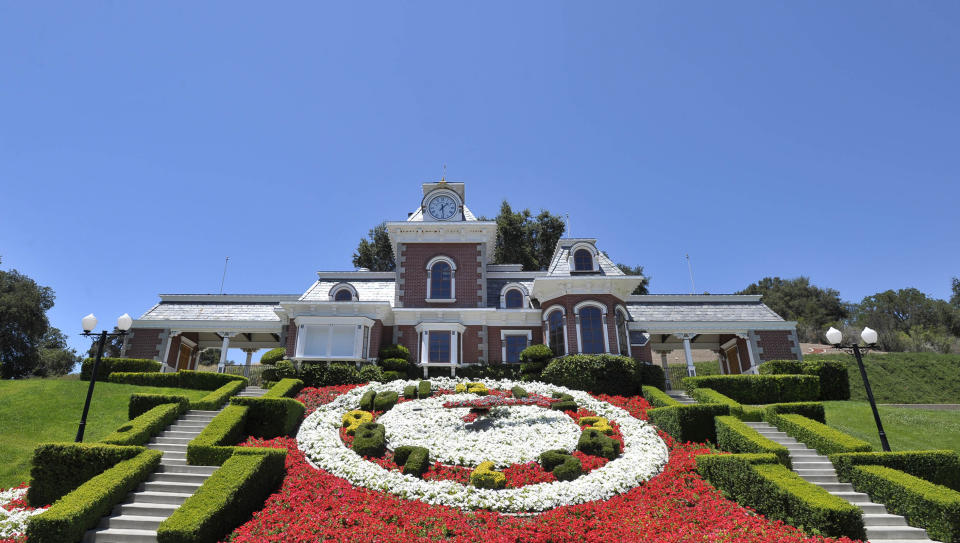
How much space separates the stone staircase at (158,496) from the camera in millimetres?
10195

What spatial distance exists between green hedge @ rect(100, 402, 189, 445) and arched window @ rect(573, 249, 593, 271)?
18.3 meters

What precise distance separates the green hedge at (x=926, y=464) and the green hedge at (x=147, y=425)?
19.2 meters

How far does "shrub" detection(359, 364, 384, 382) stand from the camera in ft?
73.3

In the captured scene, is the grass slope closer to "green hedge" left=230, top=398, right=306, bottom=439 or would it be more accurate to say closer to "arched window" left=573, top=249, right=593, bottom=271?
"arched window" left=573, top=249, right=593, bottom=271

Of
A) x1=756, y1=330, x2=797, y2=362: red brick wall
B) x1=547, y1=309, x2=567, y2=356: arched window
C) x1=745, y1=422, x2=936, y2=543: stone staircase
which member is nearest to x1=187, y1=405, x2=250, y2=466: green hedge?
x1=547, y1=309, x2=567, y2=356: arched window

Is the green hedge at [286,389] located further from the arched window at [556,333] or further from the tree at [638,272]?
the tree at [638,272]

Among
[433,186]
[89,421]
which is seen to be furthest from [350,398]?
[433,186]

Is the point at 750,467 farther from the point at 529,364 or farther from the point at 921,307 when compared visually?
the point at 921,307

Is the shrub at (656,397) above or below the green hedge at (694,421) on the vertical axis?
above

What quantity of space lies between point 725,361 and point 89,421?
32.1 metres

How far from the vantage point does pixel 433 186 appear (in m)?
30.3

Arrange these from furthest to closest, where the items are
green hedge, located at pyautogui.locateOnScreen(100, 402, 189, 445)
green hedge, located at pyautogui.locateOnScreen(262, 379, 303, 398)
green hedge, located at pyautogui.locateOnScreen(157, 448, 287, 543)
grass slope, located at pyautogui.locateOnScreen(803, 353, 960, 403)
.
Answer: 1. grass slope, located at pyautogui.locateOnScreen(803, 353, 960, 403)
2. green hedge, located at pyautogui.locateOnScreen(262, 379, 303, 398)
3. green hedge, located at pyautogui.locateOnScreen(100, 402, 189, 445)
4. green hedge, located at pyautogui.locateOnScreen(157, 448, 287, 543)

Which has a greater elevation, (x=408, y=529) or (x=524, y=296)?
(x=524, y=296)

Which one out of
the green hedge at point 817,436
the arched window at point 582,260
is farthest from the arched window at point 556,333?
the green hedge at point 817,436
